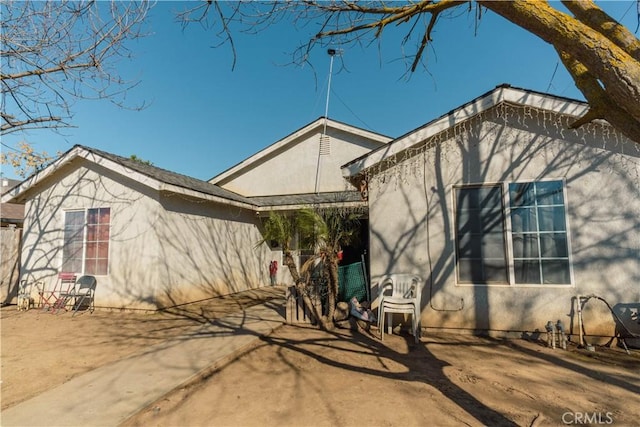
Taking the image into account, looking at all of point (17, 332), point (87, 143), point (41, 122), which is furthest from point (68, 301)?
point (41, 122)

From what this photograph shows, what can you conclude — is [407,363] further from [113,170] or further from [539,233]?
[113,170]

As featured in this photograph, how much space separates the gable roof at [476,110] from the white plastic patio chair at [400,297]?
2.31 m

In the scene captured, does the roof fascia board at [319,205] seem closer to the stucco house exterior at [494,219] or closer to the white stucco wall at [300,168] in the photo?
the white stucco wall at [300,168]

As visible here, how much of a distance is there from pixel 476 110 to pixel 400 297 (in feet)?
12.3

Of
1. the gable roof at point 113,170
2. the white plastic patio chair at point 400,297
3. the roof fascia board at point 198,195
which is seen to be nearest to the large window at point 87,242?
the gable roof at point 113,170

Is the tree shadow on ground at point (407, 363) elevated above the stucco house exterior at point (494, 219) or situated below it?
below

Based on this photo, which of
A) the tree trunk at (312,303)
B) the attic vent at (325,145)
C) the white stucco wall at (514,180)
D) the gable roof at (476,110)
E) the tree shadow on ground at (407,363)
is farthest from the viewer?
the attic vent at (325,145)

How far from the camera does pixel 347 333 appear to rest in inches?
247

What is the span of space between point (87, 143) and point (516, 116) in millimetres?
10553

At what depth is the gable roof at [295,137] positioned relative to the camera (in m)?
13.2

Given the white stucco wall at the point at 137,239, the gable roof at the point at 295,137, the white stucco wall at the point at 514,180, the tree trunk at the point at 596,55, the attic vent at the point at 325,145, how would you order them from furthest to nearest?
the attic vent at the point at 325,145, the gable roof at the point at 295,137, the white stucco wall at the point at 137,239, the white stucco wall at the point at 514,180, the tree trunk at the point at 596,55

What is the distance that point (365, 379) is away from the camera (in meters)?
4.09

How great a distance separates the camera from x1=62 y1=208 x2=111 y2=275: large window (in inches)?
345

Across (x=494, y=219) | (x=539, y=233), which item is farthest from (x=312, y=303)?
(x=539, y=233)
